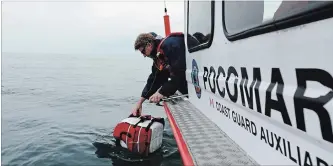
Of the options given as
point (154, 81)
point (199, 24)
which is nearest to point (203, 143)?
point (199, 24)

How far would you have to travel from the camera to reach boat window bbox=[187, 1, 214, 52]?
126 inches

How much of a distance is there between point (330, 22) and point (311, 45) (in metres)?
0.16

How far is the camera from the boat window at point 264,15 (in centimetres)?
138

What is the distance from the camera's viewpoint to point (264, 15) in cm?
190

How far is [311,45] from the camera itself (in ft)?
4.58

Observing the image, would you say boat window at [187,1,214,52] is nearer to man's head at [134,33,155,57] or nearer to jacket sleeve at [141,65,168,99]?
man's head at [134,33,155,57]

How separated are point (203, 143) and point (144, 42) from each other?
8.23ft

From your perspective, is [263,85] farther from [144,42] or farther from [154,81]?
[154,81]

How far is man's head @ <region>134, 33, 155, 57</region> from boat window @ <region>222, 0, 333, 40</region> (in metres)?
2.27

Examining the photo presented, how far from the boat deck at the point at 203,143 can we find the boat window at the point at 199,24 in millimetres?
871

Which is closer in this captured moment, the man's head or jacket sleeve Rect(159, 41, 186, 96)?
jacket sleeve Rect(159, 41, 186, 96)

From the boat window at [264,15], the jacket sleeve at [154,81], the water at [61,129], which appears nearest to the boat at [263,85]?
the boat window at [264,15]

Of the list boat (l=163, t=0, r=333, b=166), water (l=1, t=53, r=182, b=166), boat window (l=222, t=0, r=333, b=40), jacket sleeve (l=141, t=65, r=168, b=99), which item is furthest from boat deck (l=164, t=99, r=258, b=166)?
jacket sleeve (l=141, t=65, r=168, b=99)

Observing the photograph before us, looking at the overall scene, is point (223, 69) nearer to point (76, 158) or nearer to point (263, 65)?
point (263, 65)
